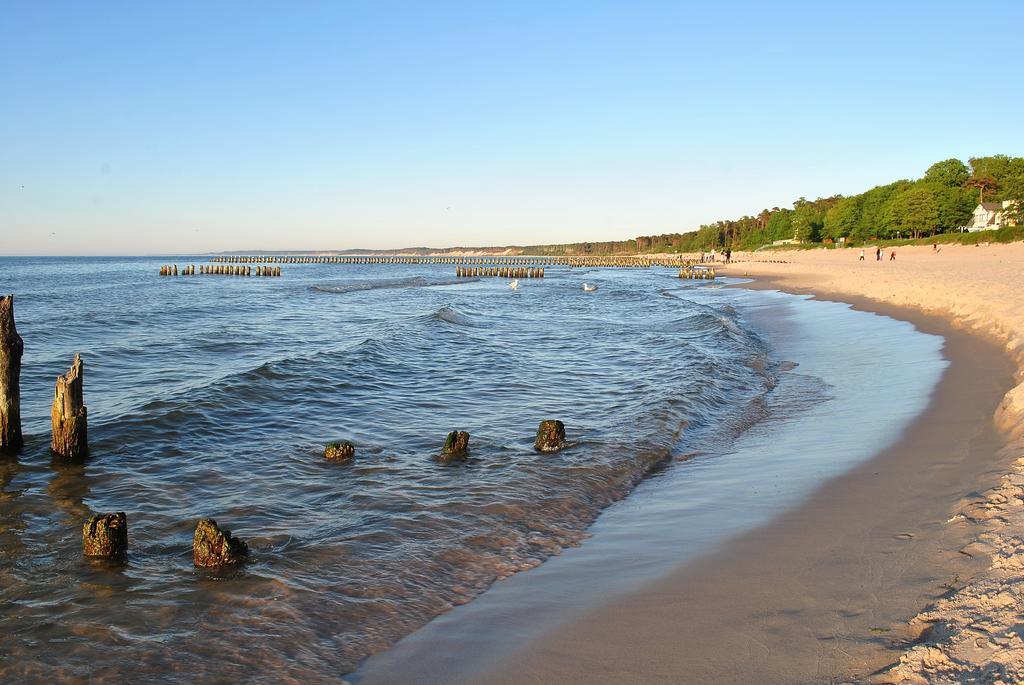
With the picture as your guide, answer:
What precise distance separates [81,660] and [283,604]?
133 centimetres

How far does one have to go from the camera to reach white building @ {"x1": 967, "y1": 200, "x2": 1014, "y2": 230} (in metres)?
85.1

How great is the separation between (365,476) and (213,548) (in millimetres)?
2791

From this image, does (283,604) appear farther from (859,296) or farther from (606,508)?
(859,296)

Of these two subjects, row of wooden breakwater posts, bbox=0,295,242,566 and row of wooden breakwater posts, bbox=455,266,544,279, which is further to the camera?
row of wooden breakwater posts, bbox=455,266,544,279

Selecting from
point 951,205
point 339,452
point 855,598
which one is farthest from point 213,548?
point 951,205

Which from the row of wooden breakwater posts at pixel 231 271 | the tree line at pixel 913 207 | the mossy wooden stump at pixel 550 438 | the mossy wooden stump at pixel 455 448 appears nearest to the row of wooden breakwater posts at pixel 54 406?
the mossy wooden stump at pixel 455 448

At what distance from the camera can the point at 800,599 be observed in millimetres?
4746

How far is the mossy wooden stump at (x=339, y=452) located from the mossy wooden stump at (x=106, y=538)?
128 inches

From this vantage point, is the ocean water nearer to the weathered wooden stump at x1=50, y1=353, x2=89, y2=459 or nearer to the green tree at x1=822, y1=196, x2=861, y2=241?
the weathered wooden stump at x1=50, y1=353, x2=89, y2=459

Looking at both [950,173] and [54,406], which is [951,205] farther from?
[54,406]

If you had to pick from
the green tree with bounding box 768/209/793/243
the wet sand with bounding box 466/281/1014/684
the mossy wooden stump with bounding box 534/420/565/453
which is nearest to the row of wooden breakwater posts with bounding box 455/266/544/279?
the green tree with bounding box 768/209/793/243

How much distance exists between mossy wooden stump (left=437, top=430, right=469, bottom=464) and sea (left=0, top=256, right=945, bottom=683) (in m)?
0.17

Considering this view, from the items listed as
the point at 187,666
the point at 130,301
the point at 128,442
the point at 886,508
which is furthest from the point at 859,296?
the point at 130,301

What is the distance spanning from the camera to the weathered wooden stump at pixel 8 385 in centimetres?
968
